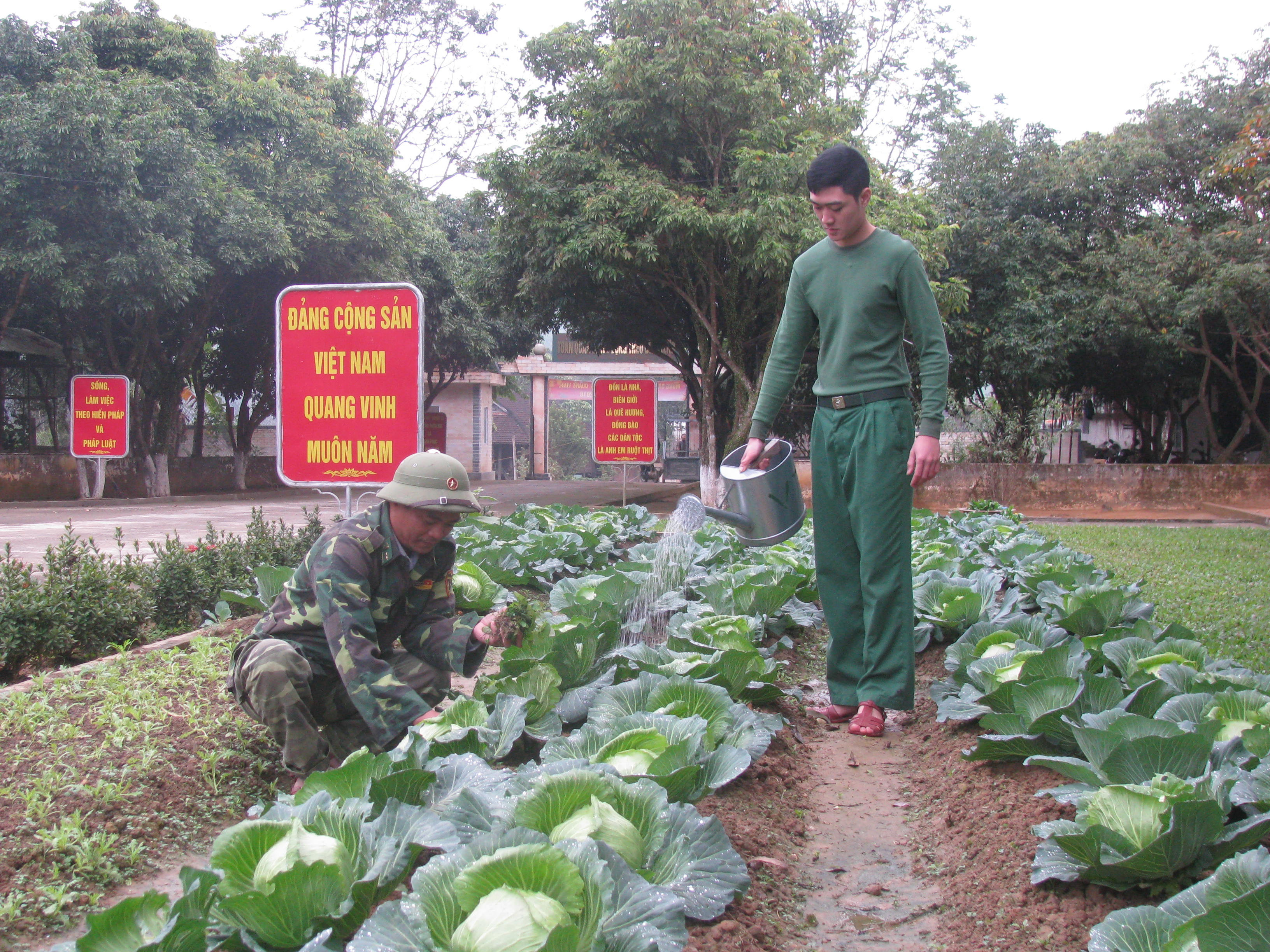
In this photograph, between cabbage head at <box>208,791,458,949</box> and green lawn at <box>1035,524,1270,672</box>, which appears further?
green lawn at <box>1035,524,1270,672</box>

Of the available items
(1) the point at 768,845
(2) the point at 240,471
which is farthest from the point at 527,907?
(2) the point at 240,471

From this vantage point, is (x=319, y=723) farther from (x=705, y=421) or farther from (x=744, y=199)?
(x=705, y=421)

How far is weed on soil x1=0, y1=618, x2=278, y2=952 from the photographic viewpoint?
2.31 m

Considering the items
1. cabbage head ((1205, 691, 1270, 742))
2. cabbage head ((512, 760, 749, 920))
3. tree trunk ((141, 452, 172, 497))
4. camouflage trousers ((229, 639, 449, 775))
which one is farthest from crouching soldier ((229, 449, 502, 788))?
tree trunk ((141, 452, 172, 497))

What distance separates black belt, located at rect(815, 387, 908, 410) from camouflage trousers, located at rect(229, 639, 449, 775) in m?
1.69

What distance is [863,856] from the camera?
8.55 ft

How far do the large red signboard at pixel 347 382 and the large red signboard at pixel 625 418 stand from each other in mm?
6511

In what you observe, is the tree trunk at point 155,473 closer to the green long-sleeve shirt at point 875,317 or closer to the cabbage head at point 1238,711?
the green long-sleeve shirt at point 875,317

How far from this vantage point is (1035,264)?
62.4ft

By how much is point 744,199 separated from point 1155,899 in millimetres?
12876

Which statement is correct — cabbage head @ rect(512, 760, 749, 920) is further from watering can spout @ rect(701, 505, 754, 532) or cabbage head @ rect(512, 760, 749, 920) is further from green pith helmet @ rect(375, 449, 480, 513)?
watering can spout @ rect(701, 505, 754, 532)

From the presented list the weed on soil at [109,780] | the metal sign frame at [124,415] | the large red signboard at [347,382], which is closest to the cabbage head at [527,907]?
the weed on soil at [109,780]

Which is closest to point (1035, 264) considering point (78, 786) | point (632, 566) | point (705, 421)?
point (705, 421)

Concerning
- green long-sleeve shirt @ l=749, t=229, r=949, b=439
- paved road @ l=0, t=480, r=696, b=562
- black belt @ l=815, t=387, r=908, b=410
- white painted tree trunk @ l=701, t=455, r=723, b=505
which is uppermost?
green long-sleeve shirt @ l=749, t=229, r=949, b=439
